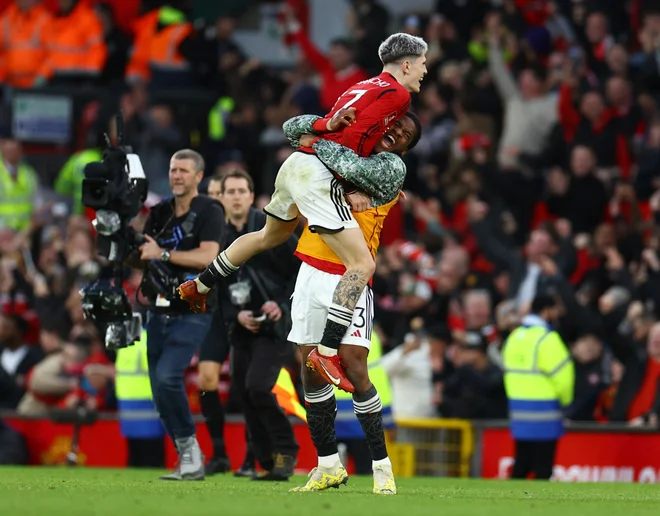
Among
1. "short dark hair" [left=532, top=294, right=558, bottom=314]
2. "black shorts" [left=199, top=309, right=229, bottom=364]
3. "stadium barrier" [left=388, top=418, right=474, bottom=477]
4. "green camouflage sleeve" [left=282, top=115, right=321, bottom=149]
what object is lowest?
"stadium barrier" [left=388, top=418, right=474, bottom=477]

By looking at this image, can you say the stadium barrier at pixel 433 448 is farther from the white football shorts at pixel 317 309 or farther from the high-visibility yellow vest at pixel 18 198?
the high-visibility yellow vest at pixel 18 198

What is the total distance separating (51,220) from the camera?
2259 cm

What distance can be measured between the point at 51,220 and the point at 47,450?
543cm

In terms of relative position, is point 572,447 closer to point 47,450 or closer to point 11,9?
point 47,450

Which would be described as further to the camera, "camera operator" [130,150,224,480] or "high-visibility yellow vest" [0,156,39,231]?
"high-visibility yellow vest" [0,156,39,231]

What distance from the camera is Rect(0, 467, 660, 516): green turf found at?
8.38 meters

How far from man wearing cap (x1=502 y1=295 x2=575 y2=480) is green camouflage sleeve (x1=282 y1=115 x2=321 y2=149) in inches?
239

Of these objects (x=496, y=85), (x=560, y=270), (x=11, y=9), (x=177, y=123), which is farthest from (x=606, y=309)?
(x=11, y=9)

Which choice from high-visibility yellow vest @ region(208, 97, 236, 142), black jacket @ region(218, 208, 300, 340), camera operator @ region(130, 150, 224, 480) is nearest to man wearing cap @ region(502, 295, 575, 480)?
black jacket @ region(218, 208, 300, 340)

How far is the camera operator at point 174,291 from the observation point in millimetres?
12102

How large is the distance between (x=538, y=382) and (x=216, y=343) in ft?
12.0

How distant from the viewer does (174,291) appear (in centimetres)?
1205

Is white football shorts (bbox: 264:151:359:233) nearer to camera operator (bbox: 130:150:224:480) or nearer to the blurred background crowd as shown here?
camera operator (bbox: 130:150:224:480)

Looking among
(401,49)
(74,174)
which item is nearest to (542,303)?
(401,49)
